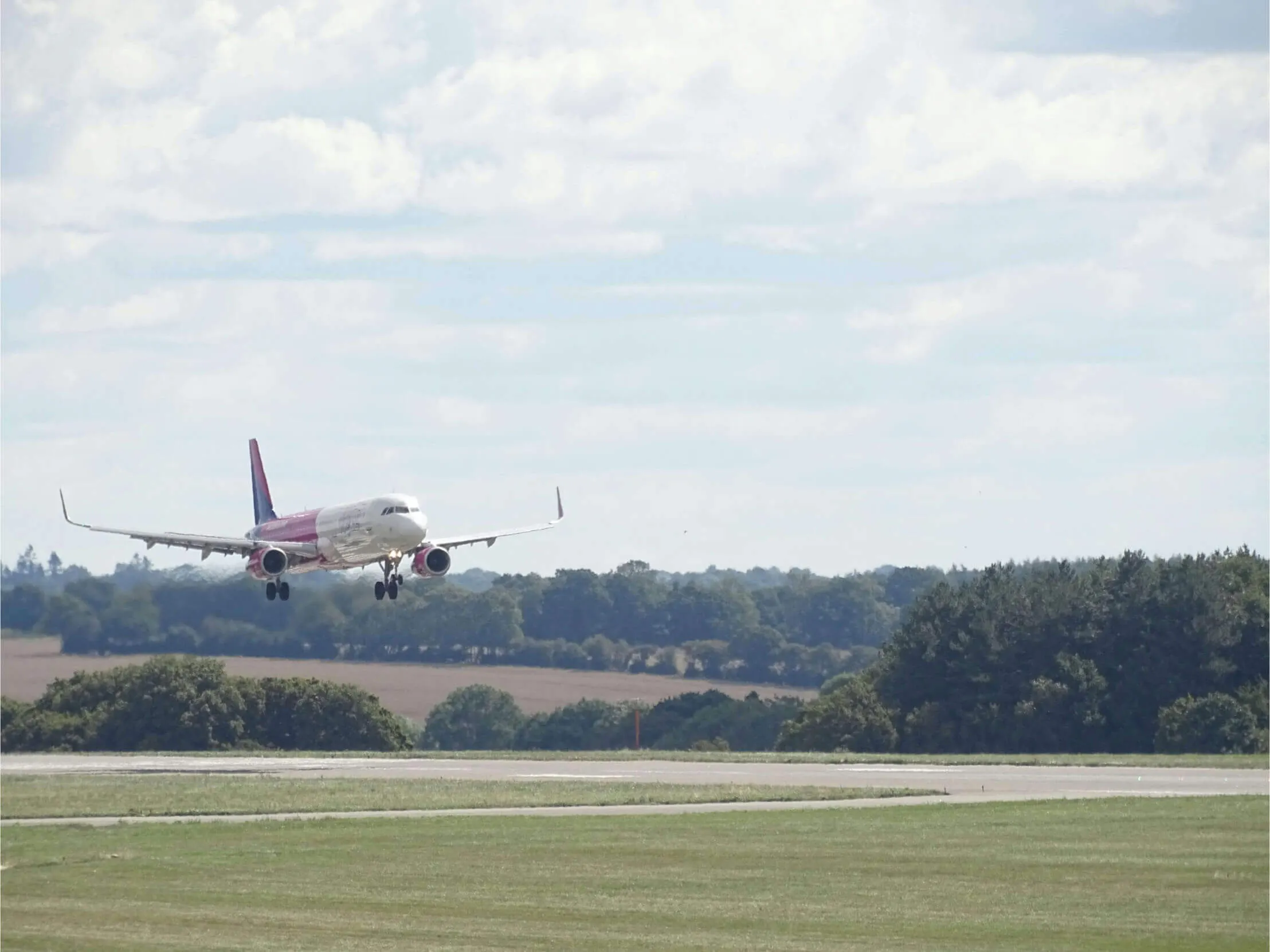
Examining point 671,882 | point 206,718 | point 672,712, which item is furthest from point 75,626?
point 671,882

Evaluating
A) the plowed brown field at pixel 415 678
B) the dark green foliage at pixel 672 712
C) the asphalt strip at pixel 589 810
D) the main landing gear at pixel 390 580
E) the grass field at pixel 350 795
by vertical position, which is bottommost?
the asphalt strip at pixel 589 810

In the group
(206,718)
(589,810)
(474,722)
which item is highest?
(206,718)

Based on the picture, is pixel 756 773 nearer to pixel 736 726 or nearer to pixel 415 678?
pixel 736 726

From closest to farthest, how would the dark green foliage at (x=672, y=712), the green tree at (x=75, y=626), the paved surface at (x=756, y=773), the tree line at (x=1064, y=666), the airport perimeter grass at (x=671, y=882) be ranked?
the airport perimeter grass at (x=671, y=882) < the paved surface at (x=756, y=773) < the tree line at (x=1064, y=666) < the dark green foliage at (x=672, y=712) < the green tree at (x=75, y=626)

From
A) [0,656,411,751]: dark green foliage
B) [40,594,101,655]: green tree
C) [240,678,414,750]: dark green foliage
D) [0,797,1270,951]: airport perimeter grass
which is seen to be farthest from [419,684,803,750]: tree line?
[0,797,1270,951]: airport perimeter grass

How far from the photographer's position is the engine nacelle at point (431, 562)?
79125 millimetres

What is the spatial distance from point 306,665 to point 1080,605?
4361 centimetres

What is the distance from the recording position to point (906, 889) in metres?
42.5

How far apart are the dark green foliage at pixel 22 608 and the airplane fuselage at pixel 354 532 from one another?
5588 cm

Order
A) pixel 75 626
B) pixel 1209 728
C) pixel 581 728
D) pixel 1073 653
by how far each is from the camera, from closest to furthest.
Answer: pixel 1209 728, pixel 1073 653, pixel 75 626, pixel 581 728

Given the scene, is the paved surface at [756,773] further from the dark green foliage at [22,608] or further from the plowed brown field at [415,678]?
the dark green foliage at [22,608]

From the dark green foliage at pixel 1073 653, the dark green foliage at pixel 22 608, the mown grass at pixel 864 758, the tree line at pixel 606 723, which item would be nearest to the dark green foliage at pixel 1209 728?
the dark green foliage at pixel 1073 653

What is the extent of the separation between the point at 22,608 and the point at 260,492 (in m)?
43.4

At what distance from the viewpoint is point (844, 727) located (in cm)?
10381
